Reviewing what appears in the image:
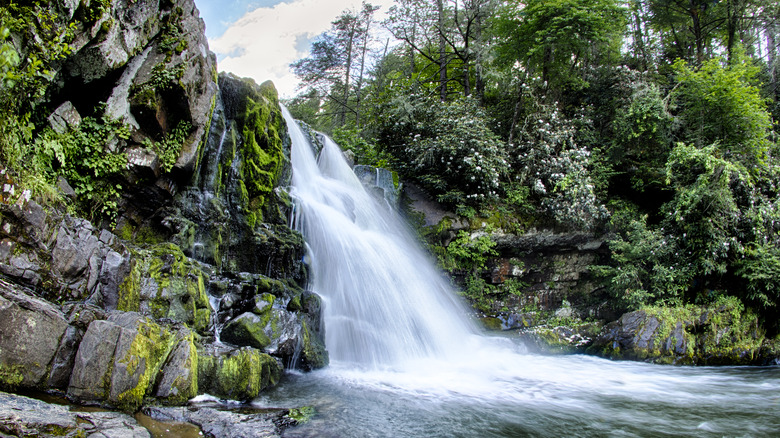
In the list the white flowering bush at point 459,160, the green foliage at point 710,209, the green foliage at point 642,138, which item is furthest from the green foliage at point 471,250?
the green foliage at point 642,138

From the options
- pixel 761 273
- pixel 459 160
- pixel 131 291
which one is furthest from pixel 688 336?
pixel 131 291

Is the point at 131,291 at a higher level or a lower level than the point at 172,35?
lower

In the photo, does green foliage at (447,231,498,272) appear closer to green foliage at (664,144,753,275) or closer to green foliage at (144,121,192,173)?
green foliage at (664,144,753,275)

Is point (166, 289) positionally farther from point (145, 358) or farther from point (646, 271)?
point (646, 271)

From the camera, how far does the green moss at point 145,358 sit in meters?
4.16

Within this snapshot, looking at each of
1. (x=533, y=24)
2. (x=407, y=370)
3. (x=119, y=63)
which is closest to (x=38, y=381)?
(x=119, y=63)

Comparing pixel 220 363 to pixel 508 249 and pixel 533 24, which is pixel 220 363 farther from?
pixel 533 24

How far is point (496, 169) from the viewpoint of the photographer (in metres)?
13.6

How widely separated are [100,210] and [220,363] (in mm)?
3416

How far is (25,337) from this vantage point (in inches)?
152

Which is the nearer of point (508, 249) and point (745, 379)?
point (745, 379)

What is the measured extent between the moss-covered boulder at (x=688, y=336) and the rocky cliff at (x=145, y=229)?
7884 millimetres

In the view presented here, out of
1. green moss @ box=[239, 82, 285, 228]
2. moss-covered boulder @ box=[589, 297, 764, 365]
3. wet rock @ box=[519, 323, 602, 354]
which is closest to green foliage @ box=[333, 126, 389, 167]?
green moss @ box=[239, 82, 285, 228]

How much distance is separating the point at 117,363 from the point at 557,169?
502 inches
